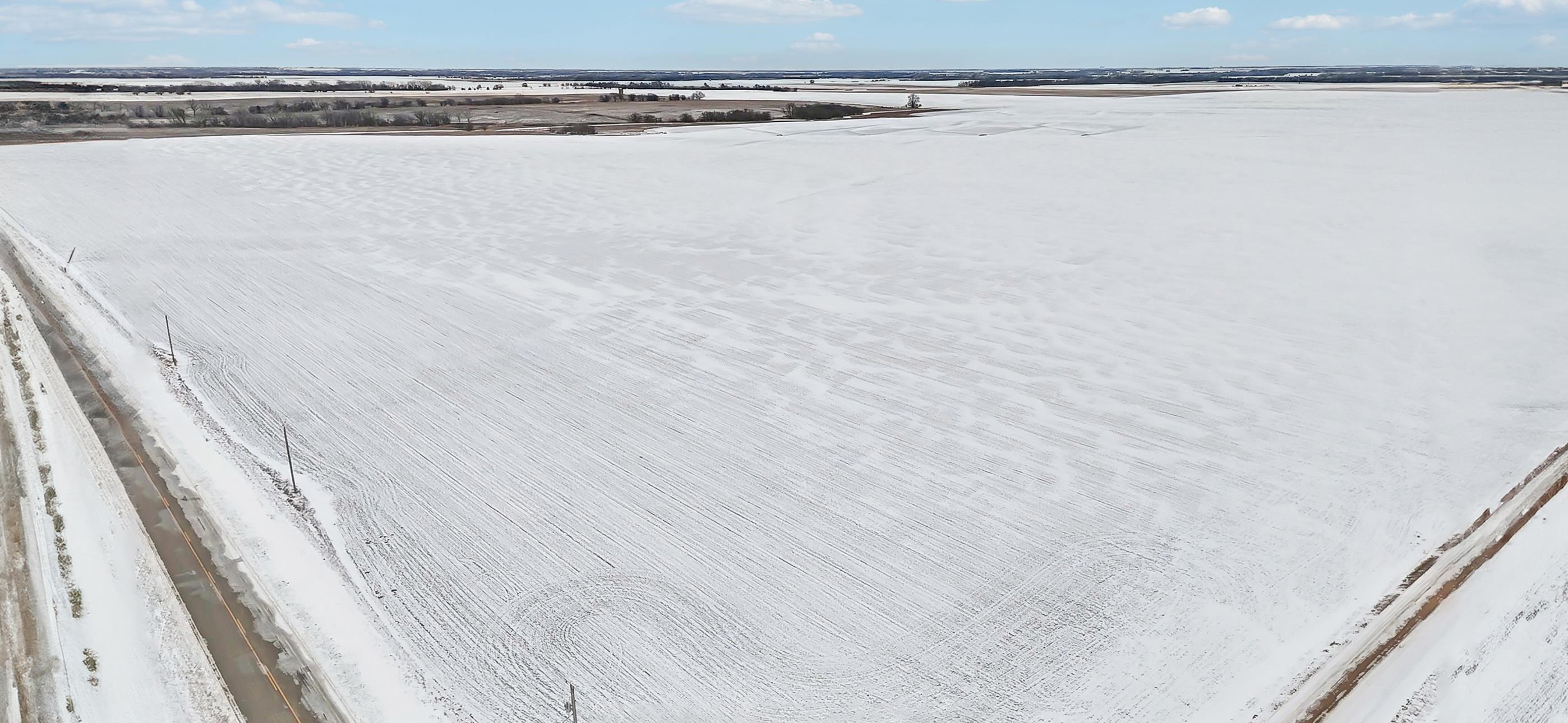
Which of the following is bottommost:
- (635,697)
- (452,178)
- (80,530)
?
(635,697)

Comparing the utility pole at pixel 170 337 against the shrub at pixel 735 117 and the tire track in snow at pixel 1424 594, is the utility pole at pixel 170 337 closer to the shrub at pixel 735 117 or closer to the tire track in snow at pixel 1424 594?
the tire track in snow at pixel 1424 594

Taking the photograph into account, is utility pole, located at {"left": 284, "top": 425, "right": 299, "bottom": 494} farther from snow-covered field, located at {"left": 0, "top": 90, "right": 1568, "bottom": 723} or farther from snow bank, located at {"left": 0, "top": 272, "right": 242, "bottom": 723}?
snow bank, located at {"left": 0, "top": 272, "right": 242, "bottom": 723}

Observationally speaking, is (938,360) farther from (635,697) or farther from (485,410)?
(635,697)

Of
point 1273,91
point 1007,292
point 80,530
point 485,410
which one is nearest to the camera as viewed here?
point 80,530

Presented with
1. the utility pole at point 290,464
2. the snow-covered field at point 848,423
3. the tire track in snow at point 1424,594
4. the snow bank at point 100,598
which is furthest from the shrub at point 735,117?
the tire track in snow at point 1424,594

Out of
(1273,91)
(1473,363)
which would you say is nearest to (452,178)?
(1473,363)

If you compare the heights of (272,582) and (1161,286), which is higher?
(1161,286)
